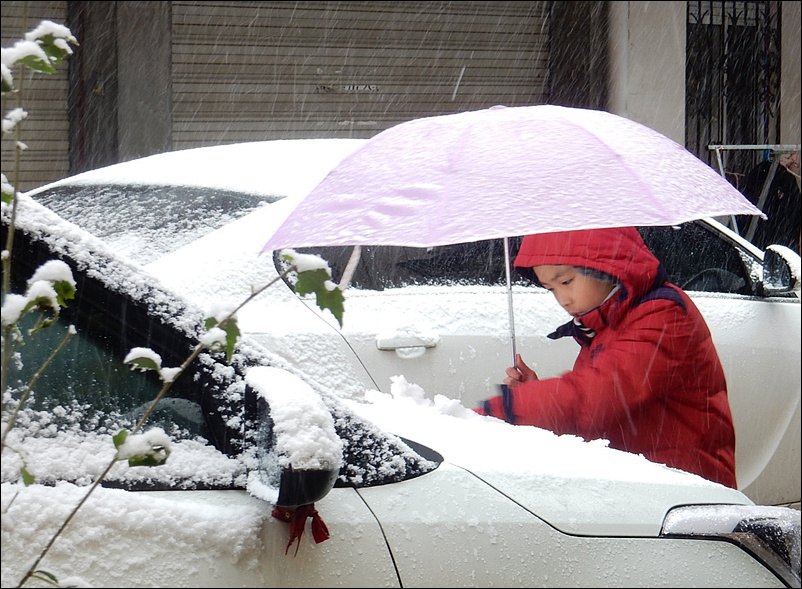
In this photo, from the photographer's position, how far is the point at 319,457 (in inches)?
51.2

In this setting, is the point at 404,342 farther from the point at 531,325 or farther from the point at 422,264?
the point at 531,325

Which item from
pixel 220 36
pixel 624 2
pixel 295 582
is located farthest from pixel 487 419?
pixel 624 2

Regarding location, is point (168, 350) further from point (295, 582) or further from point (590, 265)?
point (590, 265)

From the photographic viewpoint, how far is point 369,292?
306 cm

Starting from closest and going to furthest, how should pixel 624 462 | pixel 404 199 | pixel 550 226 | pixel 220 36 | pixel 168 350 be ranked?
1. pixel 168 350
2. pixel 624 462
3. pixel 550 226
4. pixel 404 199
5. pixel 220 36

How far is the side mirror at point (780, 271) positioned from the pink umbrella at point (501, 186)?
1.47 meters

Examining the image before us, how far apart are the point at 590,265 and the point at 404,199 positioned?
79cm

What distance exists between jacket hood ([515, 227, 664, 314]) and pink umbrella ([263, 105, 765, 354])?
1.14 ft

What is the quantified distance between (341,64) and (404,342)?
5.93m

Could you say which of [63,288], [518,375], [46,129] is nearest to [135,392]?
[63,288]

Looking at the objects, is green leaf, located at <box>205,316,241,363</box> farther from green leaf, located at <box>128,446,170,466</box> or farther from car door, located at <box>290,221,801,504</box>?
car door, located at <box>290,221,801,504</box>

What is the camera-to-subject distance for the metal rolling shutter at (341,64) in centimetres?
796

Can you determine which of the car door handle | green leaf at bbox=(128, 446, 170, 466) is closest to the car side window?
the car door handle

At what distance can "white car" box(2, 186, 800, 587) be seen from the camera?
4.44ft
